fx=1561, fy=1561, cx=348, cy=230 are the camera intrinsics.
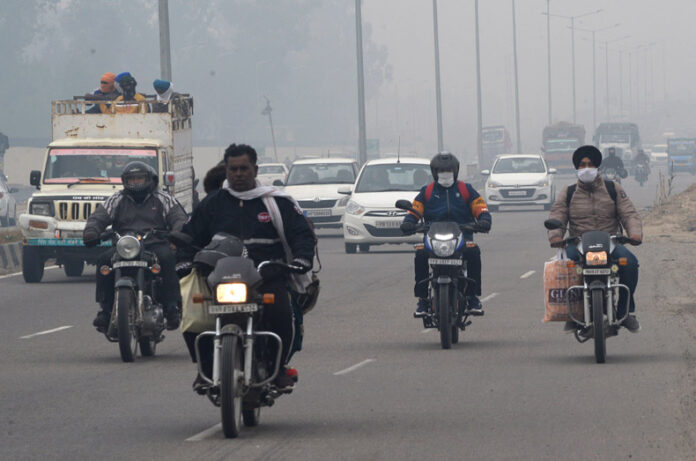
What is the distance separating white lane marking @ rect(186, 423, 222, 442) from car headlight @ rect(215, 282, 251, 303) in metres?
0.88

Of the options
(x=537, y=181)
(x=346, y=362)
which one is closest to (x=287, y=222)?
(x=346, y=362)

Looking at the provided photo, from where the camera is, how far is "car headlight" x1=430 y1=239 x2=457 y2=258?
1311 centimetres

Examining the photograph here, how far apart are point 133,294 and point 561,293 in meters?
3.42

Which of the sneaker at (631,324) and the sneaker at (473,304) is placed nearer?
the sneaker at (631,324)

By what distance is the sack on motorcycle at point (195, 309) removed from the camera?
27.8 feet

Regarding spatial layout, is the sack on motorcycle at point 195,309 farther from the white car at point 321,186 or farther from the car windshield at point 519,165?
the car windshield at point 519,165

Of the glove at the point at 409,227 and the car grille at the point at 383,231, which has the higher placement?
the glove at the point at 409,227

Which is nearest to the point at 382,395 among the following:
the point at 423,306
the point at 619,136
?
the point at 423,306

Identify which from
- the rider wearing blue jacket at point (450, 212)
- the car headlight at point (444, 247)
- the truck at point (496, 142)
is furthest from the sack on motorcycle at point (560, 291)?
the truck at point (496, 142)

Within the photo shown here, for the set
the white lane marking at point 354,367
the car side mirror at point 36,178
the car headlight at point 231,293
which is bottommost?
the white lane marking at point 354,367

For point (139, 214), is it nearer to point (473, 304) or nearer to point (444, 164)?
point (444, 164)

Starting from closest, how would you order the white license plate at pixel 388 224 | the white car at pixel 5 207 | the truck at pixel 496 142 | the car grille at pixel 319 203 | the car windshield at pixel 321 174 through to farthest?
the white license plate at pixel 388 224 < the car grille at pixel 319 203 < the car windshield at pixel 321 174 < the white car at pixel 5 207 < the truck at pixel 496 142

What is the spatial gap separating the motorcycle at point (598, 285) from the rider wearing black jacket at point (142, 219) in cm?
325

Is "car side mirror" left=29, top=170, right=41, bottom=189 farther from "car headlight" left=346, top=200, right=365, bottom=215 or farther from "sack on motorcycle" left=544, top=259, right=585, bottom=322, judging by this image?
"sack on motorcycle" left=544, top=259, right=585, bottom=322
